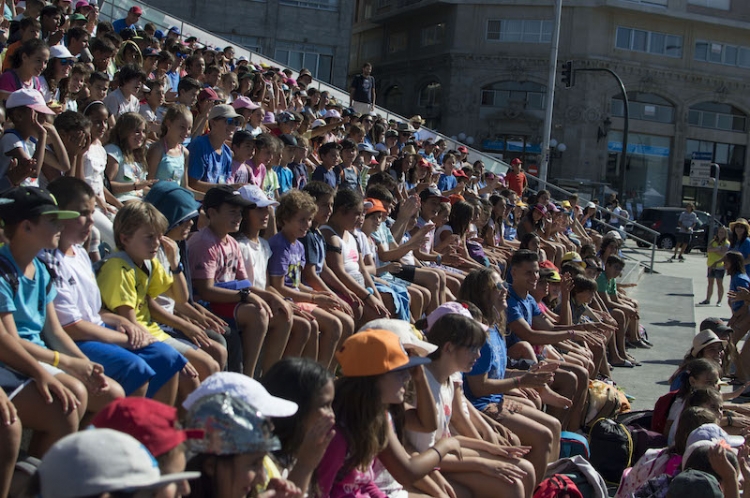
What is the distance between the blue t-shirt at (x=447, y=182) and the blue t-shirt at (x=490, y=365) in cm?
1014

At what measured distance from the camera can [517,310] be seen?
8070 mm

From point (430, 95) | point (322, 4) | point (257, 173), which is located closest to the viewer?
point (257, 173)

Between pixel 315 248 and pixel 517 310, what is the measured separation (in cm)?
199

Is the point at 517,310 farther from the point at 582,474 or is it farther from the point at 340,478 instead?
the point at 340,478

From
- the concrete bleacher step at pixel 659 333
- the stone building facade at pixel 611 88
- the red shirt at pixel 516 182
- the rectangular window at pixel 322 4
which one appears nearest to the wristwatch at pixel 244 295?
the concrete bleacher step at pixel 659 333

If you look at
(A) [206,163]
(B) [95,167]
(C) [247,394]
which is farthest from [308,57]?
(C) [247,394]

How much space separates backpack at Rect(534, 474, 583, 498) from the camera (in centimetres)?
567

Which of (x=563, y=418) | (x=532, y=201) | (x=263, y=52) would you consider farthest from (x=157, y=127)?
(x=263, y=52)

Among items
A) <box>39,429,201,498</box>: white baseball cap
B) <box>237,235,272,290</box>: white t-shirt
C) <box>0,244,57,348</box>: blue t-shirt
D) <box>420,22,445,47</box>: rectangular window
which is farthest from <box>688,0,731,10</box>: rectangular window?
<box>39,429,201,498</box>: white baseball cap

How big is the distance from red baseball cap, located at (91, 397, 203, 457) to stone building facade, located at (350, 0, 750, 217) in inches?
1710

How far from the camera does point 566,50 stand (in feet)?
151

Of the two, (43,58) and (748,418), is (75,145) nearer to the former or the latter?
(43,58)

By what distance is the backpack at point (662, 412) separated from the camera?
24.1 ft

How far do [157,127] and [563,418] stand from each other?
523 cm
